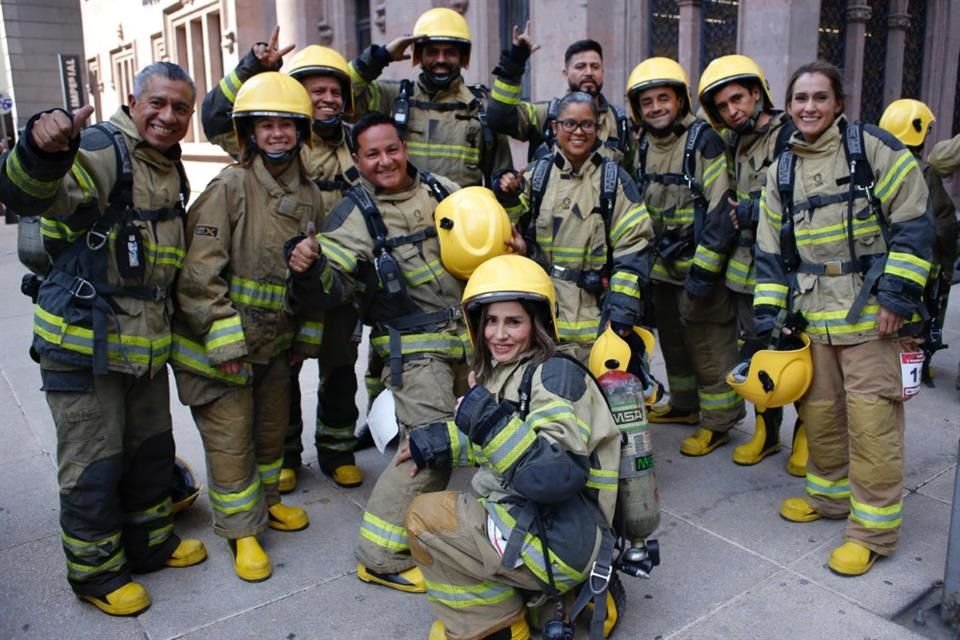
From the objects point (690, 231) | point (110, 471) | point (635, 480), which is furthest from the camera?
point (690, 231)

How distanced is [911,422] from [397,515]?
11.1ft

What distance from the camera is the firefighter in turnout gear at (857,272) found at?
10.8 feet

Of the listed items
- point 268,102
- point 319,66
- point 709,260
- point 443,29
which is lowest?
point 709,260

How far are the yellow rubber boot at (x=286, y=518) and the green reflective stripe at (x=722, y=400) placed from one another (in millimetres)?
2268

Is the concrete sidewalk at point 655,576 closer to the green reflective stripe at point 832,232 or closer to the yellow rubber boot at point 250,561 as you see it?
the yellow rubber boot at point 250,561

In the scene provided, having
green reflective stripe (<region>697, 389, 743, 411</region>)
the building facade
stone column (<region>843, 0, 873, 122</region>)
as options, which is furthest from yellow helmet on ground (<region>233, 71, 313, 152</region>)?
stone column (<region>843, 0, 873, 122</region>)

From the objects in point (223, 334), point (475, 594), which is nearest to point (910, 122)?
point (475, 594)

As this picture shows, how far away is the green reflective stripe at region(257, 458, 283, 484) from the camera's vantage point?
153 inches

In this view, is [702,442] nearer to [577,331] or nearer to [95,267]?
[577,331]

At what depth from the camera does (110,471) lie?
3.22 metres

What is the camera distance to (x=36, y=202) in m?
2.67

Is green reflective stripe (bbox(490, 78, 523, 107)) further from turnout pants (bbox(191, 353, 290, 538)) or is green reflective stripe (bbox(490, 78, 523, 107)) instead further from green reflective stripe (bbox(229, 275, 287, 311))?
turnout pants (bbox(191, 353, 290, 538))

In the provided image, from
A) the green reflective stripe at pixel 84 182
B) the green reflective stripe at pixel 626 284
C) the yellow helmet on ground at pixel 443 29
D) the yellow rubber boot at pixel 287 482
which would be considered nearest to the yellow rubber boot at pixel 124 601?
the yellow rubber boot at pixel 287 482

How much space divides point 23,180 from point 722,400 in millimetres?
3547
